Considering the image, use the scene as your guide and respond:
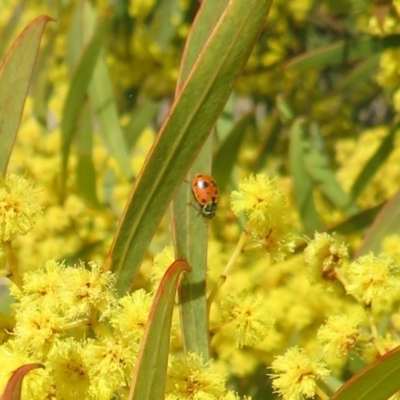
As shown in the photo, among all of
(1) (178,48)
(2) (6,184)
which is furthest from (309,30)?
(2) (6,184)

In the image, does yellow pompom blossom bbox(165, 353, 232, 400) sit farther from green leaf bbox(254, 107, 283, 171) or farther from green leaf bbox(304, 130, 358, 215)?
green leaf bbox(254, 107, 283, 171)

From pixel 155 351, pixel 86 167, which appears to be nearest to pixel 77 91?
pixel 86 167

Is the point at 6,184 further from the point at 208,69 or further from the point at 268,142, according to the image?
the point at 268,142

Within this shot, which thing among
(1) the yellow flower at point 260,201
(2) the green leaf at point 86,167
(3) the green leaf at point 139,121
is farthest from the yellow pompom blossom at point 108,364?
(3) the green leaf at point 139,121

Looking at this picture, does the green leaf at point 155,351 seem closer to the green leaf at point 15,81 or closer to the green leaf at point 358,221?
the green leaf at point 15,81

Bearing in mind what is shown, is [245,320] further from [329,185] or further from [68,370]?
[329,185]

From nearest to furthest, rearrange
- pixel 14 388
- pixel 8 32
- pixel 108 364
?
1. pixel 14 388
2. pixel 108 364
3. pixel 8 32

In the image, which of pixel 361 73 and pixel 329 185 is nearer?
pixel 329 185
